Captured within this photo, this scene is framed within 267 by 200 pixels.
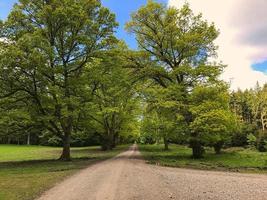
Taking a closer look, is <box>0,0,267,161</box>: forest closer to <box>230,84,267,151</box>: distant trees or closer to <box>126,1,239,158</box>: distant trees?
<box>126,1,239,158</box>: distant trees

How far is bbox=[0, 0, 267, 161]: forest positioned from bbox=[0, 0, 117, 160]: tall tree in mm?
72

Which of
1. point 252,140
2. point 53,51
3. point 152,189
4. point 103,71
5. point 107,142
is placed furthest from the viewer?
point 107,142

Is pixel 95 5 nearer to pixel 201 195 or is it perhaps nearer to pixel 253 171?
pixel 253 171

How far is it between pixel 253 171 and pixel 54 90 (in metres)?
15.1

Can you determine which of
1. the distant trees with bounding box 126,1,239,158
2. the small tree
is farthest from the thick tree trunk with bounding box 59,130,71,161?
the small tree

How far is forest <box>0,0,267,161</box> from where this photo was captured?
83.3 ft

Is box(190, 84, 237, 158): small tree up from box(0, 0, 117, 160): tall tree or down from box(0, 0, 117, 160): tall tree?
down

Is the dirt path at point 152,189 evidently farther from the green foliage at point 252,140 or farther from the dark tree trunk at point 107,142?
the dark tree trunk at point 107,142

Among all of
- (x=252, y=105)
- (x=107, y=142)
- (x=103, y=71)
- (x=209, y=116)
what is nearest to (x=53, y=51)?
(x=103, y=71)

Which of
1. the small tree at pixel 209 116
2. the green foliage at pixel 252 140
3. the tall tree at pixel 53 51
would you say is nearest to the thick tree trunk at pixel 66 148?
the tall tree at pixel 53 51

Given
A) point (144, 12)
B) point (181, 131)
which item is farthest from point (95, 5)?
point (181, 131)

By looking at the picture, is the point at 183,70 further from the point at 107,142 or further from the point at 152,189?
the point at 107,142

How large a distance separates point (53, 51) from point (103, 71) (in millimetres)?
5762

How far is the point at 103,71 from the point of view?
30047 mm
